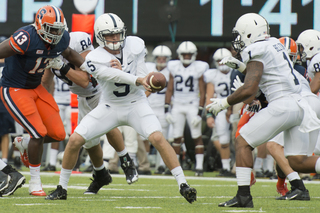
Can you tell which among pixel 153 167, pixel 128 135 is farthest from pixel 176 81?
pixel 153 167

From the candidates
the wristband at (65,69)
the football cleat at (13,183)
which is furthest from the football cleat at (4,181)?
the wristband at (65,69)

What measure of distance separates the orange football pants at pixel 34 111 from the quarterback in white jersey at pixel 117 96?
0.49m

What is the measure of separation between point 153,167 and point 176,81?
249 cm

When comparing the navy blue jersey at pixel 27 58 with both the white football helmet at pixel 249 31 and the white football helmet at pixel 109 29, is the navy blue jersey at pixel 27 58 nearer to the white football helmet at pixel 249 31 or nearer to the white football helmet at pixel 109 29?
the white football helmet at pixel 109 29

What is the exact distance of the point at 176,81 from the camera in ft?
30.3

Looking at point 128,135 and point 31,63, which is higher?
point 31,63

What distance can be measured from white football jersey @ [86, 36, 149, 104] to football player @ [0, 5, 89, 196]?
0.82ft

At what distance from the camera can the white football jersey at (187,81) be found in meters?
9.16

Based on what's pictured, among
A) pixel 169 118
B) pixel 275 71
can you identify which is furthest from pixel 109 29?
pixel 169 118

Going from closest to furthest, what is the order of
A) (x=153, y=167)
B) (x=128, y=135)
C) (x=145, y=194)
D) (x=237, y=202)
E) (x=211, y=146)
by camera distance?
(x=237, y=202) < (x=145, y=194) < (x=128, y=135) < (x=211, y=146) < (x=153, y=167)

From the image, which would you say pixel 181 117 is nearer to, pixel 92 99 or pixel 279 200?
pixel 92 99

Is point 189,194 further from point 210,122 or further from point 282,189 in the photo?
point 210,122

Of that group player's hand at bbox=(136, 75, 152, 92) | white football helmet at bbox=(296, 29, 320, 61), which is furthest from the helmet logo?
white football helmet at bbox=(296, 29, 320, 61)

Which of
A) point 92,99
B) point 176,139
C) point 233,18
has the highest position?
point 233,18
